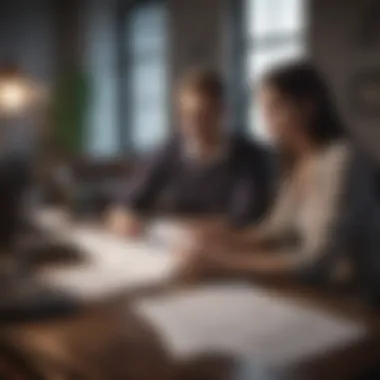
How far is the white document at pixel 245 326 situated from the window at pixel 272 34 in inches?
7.7

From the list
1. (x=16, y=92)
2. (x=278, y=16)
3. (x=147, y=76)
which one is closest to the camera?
(x=278, y=16)

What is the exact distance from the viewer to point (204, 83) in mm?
860

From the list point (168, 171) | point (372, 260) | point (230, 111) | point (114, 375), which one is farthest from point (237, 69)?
point (114, 375)

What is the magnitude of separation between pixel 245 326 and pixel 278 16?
1.14 feet

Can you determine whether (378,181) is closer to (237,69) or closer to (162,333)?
(237,69)

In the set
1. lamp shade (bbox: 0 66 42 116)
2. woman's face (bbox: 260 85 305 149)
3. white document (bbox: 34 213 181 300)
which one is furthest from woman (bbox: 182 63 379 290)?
lamp shade (bbox: 0 66 42 116)

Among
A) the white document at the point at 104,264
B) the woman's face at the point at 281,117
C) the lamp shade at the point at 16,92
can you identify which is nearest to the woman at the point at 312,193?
the woman's face at the point at 281,117

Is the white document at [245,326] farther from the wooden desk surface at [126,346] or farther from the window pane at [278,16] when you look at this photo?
the window pane at [278,16]

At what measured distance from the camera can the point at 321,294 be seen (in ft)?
2.57

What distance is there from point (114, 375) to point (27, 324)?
0.16 metres

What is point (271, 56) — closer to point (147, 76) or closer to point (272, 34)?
point (272, 34)

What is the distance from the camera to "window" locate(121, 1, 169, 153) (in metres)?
0.86

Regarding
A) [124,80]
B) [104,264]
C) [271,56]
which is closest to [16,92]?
[124,80]

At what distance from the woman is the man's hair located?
2.4 inches
